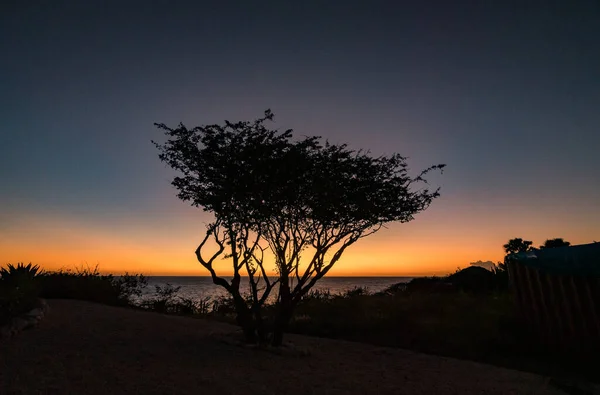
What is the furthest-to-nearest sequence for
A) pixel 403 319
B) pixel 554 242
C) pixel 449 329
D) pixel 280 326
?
pixel 554 242 < pixel 403 319 < pixel 449 329 < pixel 280 326

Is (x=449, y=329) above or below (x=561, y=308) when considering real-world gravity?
below

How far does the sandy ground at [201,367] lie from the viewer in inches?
302

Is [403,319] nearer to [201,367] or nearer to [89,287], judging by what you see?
[201,367]

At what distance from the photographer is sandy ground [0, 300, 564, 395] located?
25.1 feet

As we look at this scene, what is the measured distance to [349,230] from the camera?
12.5 m

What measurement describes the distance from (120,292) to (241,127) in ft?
42.4

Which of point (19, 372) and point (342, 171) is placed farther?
point (342, 171)

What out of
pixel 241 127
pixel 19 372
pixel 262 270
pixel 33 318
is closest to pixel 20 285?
pixel 33 318

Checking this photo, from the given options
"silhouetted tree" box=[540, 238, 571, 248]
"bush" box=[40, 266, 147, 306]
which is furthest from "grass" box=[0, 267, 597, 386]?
"silhouetted tree" box=[540, 238, 571, 248]

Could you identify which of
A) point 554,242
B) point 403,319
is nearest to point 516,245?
point 554,242

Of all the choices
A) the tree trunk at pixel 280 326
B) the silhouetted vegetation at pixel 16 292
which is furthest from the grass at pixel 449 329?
the silhouetted vegetation at pixel 16 292

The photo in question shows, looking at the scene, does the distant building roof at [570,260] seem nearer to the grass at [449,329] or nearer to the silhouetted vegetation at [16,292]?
the grass at [449,329]

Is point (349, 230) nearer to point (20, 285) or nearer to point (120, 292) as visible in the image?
point (20, 285)

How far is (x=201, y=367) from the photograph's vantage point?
9094 millimetres
